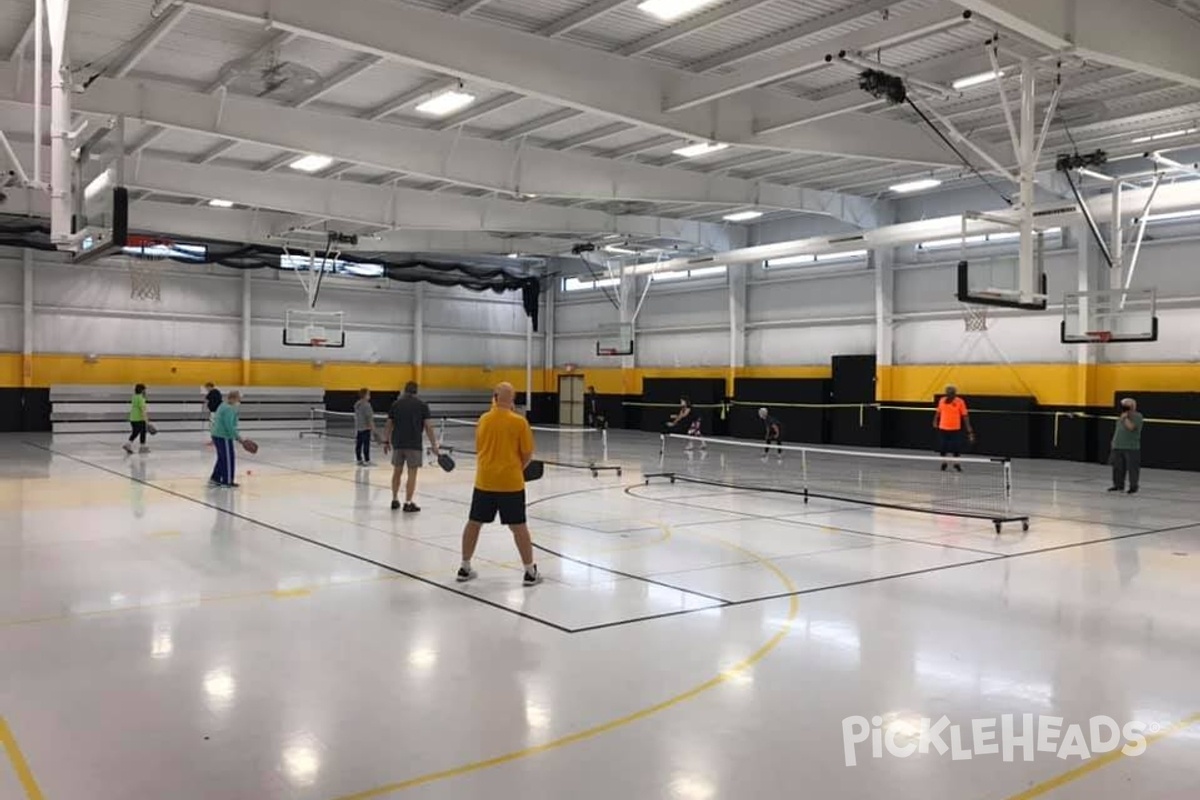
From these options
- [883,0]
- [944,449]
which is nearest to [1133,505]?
[944,449]

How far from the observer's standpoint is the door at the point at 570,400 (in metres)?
40.4

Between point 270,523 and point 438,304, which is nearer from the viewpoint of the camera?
point 270,523

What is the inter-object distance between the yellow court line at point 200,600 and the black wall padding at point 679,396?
24931 mm

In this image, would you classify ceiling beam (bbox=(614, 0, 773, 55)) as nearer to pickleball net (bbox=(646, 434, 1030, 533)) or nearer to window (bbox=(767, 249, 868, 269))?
pickleball net (bbox=(646, 434, 1030, 533))

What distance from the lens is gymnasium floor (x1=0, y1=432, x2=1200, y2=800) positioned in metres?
4.42

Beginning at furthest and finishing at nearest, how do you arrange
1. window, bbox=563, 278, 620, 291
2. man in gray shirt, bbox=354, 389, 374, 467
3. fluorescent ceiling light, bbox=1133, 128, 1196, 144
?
window, bbox=563, 278, 620, 291
man in gray shirt, bbox=354, 389, 374, 467
fluorescent ceiling light, bbox=1133, 128, 1196, 144

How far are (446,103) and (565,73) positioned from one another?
369 centimetres

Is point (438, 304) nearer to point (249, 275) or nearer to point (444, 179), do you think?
point (249, 275)

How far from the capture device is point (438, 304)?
39.4 meters

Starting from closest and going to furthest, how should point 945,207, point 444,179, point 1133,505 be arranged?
point 1133,505, point 444,179, point 945,207

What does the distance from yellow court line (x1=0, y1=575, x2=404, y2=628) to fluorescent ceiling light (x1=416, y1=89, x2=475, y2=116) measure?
941cm

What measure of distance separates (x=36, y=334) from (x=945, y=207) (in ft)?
96.7

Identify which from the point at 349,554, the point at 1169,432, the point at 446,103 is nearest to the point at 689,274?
the point at 1169,432

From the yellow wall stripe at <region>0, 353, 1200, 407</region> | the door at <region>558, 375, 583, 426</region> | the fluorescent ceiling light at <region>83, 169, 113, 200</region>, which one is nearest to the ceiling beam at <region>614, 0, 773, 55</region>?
the fluorescent ceiling light at <region>83, 169, 113, 200</region>
